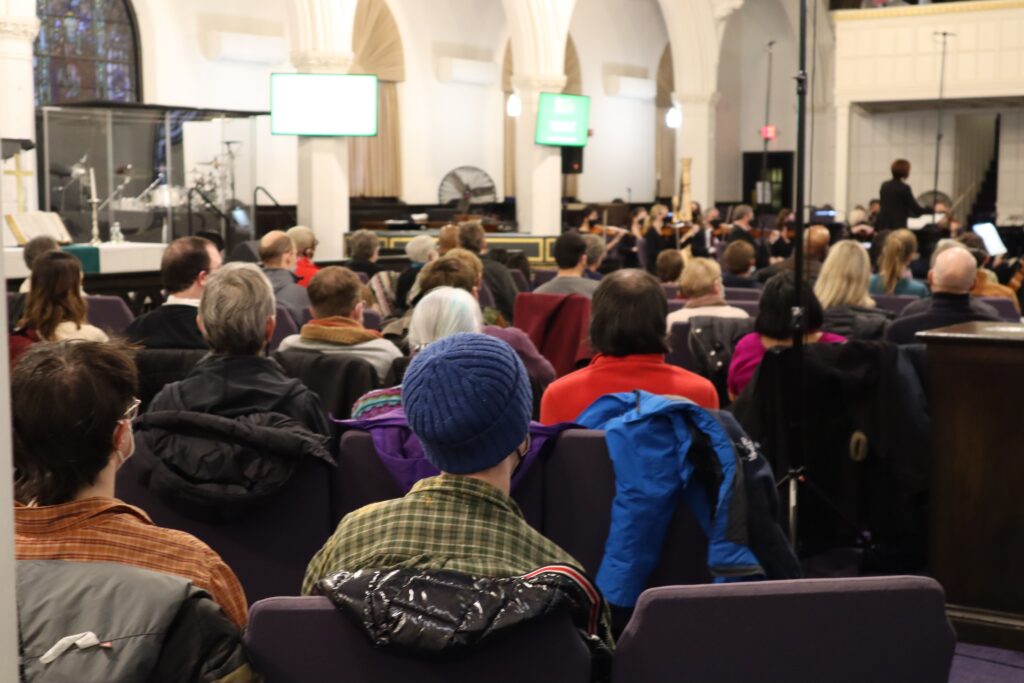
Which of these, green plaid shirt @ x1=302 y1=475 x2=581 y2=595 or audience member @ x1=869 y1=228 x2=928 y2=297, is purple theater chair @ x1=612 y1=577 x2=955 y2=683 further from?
audience member @ x1=869 y1=228 x2=928 y2=297

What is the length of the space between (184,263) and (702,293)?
2.67m

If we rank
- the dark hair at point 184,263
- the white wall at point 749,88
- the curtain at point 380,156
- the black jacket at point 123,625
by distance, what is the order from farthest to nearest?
the white wall at point 749,88, the curtain at point 380,156, the dark hair at point 184,263, the black jacket at point 123,625

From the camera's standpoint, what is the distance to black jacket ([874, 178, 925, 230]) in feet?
43.6

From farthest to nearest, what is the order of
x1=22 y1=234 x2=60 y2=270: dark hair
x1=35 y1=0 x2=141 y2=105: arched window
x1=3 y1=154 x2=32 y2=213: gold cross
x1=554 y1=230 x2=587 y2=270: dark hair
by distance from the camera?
1. x1=35 y1=0 x2=141 y2=105: arched window
2. x1=3 y1=154 x2=32 y2=213: gold cross
3. x1=554 y1=230 x2=587 y2=270: dark hair
4. x1=22 y1=234 x2=60 y2=270: dark hair

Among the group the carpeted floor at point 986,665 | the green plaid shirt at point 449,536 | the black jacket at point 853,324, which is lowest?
the carpeted floor at point 986,665

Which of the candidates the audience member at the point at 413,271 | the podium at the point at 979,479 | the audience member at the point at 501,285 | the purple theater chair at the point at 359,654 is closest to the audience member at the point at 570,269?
the audience member at the point at 501,285

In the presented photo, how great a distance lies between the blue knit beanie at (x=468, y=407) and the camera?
77.5 inches

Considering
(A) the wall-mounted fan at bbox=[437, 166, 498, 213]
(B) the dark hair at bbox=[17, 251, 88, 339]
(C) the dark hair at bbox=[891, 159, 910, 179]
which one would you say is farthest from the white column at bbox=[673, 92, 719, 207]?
(B) the dark hair at bbox=[17, 251, 88, 339]

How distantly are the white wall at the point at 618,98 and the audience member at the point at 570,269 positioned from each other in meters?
16.9

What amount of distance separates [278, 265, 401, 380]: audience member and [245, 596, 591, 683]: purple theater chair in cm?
279

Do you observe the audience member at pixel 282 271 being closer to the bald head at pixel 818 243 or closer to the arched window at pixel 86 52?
the bald head at pixel 818 243

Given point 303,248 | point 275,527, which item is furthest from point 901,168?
point 275,527

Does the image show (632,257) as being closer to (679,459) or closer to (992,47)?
(992,47)

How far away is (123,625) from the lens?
66.4 inches
